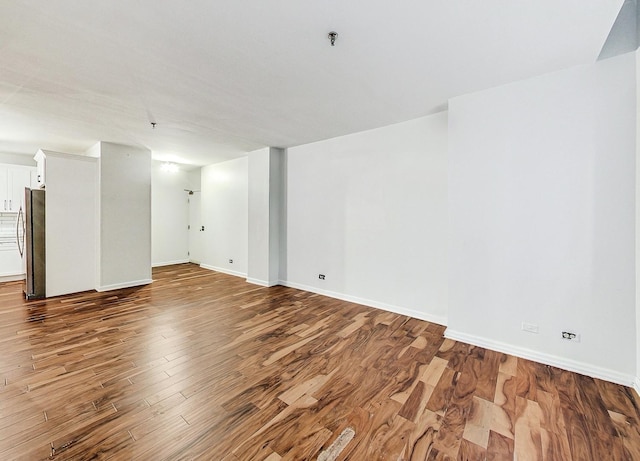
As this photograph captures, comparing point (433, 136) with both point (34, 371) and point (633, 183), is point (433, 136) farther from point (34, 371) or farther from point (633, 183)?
point (34, 371)

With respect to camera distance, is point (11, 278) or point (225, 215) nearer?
point (11, 278)

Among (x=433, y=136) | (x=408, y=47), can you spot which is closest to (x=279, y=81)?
(x=408, y=47)

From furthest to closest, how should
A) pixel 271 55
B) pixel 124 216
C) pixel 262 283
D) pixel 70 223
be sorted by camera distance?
1. pixel 262 283
2. pixel 124 216
3. pixel 70 223
4. pixel 271 55

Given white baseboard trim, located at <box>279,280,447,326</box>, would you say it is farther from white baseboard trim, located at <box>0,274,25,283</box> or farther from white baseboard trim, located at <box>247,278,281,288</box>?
white baseboard trim, located at <box>0,274,25,283</box>

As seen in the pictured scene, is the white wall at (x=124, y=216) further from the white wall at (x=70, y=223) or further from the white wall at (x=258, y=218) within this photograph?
the white wall at (x=258, y=218)

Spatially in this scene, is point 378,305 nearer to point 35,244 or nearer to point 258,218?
point 258,218

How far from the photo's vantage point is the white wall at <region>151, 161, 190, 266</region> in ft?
23.3

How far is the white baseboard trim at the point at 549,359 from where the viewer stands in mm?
2225

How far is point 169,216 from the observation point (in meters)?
7.39

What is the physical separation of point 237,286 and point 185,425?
→ 11.8 ft

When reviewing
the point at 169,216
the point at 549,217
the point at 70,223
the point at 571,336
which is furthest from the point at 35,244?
the point at 571,336

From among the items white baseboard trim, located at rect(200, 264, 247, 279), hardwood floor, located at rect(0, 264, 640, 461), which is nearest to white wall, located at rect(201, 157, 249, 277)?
white baseboard trim, located at rect(200, 264, 247, 279)

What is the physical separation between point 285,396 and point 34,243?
4974 mm

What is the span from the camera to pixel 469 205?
2932 mm
